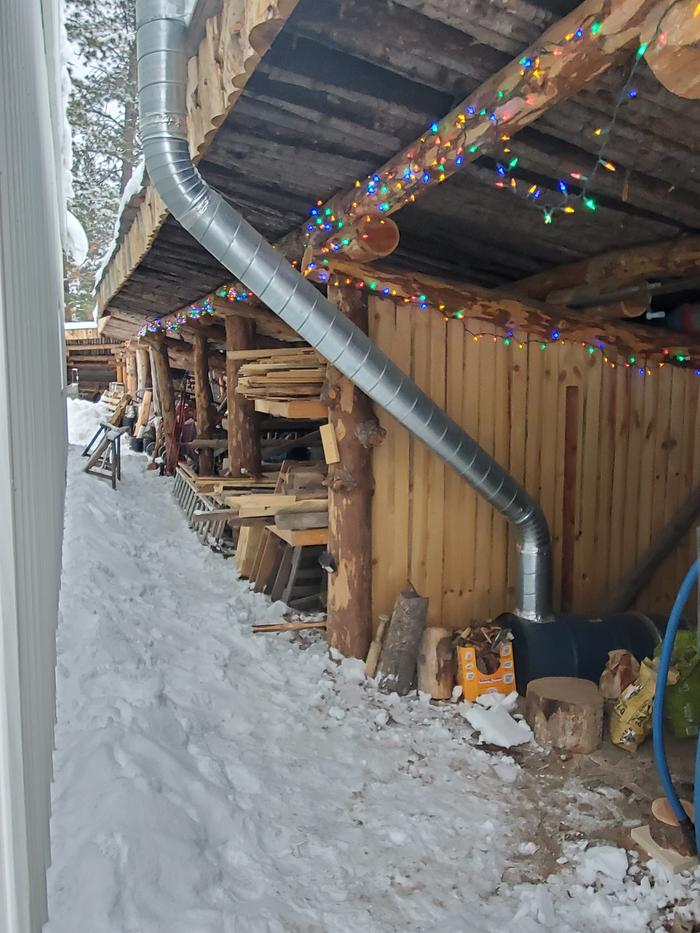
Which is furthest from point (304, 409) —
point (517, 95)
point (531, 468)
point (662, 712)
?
point (662, 712)

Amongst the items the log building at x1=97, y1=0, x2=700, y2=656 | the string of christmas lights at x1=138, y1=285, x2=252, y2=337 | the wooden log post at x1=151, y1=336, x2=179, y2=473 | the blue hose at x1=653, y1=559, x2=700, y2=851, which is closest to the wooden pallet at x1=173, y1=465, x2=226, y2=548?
the wooden log post at x1=151, y1=336, x2=179, y2=473

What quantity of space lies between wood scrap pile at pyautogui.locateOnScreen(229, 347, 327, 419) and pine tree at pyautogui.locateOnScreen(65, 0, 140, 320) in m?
17.2

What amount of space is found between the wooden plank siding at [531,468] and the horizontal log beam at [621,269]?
536 mm

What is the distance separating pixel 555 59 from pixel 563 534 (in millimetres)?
3850

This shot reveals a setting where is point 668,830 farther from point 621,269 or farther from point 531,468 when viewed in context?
point 621,269

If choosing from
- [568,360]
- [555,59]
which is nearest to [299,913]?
[555,59]

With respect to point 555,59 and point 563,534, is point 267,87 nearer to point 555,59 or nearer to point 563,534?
point 555,59

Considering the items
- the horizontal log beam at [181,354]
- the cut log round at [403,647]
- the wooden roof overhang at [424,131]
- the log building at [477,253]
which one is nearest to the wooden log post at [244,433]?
the log building at [477,253]

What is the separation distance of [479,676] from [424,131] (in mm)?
3458

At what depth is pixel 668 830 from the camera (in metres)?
3.07

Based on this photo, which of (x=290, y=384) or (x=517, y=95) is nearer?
(x=517, y=95)

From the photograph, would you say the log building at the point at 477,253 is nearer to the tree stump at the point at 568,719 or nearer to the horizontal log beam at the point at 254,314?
the horizontal log beam at the point at 254,314

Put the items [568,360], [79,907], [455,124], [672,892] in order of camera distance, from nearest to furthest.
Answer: [79,907] → [672,892] → [455,124] → [568,360]

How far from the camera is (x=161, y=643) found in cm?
506
